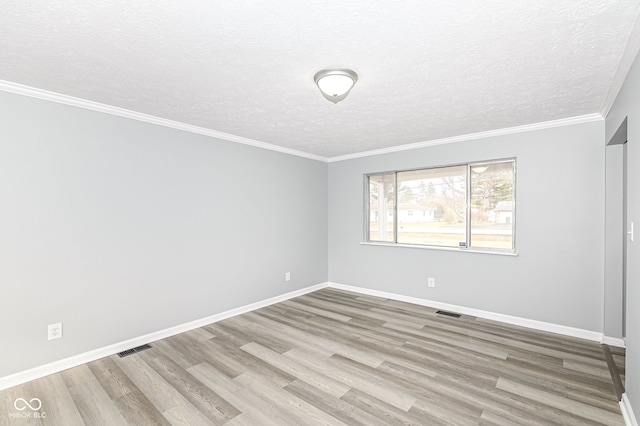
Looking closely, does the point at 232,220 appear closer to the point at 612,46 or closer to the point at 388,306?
the point at 388,306

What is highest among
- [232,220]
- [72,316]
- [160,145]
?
[160,145]

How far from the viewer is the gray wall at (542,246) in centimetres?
333

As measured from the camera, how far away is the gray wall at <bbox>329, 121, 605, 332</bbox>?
131 inches

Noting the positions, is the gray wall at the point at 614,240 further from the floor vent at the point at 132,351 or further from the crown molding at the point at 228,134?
the floor vent at the point at 132,351

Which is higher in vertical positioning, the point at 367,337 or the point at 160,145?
the point at 160,145

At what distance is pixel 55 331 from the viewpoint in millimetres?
2703

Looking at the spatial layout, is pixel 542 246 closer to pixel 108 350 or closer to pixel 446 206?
pixel 446 206

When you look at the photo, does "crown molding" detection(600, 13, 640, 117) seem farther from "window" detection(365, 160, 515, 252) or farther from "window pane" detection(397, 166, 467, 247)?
"window pane" detection(397, 166, 467, 247)

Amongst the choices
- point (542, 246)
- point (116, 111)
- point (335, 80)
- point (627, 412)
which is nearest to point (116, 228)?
point (116, 111)

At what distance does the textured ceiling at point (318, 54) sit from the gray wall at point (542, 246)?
0.54 metres

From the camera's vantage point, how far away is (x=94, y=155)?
2.94m

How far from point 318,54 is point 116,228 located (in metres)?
2.64

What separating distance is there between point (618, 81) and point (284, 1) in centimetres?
267

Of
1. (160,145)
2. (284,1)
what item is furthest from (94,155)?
(284,1)
